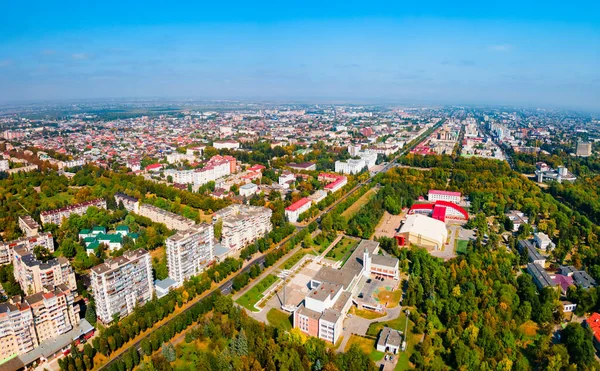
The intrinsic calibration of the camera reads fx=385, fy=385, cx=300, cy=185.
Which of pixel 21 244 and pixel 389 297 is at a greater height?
pixel 21 244

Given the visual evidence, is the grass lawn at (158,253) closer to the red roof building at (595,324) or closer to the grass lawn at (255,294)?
the grass lawn at (255,294)

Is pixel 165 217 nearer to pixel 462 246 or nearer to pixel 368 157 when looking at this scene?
pixel 462 246

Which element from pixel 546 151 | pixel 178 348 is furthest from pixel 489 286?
pixel 546 151

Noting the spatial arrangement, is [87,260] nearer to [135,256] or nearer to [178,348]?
[135,256]

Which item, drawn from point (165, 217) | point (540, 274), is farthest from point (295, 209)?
point (540, 274)

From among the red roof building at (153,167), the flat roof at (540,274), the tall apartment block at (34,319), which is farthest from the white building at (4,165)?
the flat roof at (540,274)

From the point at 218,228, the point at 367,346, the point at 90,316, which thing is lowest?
the point at 367,346

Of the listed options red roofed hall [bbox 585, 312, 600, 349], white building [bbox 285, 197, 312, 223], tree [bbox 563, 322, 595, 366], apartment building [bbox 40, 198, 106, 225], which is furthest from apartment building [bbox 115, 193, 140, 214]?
red roofed hall [bbox 585, 312, 600, 349]
